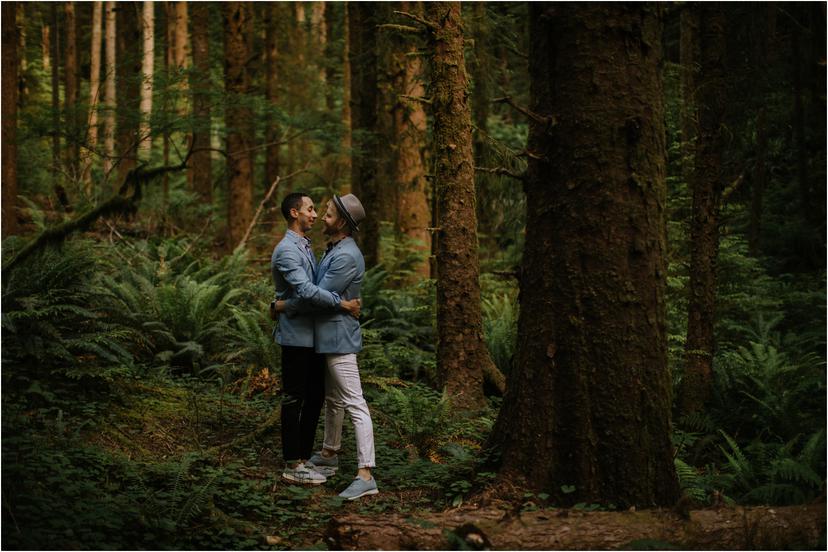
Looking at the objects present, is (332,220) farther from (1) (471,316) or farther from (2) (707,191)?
(2) (707,191)

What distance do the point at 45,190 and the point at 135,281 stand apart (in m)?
11.8

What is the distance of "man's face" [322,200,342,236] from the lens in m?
5.55

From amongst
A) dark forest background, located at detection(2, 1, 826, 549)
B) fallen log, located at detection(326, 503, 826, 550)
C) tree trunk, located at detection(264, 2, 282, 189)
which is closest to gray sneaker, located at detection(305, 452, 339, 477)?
dark forest background, located at detection(2, 1, 826, 549)

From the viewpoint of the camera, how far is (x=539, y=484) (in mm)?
4457

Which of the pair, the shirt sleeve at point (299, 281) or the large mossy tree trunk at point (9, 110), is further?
the large mossy tree trunk at point (9, 110)

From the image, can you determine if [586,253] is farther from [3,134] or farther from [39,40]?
[39,40]

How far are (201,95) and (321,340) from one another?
31.1 ft

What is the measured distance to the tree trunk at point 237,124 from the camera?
13.7 m

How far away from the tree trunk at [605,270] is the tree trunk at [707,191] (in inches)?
114

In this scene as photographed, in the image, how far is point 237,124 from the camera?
44.9 ft

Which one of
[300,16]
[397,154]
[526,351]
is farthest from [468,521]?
[300,16]

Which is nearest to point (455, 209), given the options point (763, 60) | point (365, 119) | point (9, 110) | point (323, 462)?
point (323, 462)

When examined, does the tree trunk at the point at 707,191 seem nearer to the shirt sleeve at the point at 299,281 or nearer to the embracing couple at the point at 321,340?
the embracing couple at the point at 321,340

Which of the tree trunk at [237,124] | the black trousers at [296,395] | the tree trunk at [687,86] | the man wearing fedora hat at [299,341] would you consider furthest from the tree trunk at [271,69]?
the black trousers at [296,395]
